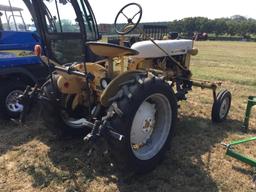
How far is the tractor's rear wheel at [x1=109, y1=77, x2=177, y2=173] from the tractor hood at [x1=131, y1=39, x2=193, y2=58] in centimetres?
141

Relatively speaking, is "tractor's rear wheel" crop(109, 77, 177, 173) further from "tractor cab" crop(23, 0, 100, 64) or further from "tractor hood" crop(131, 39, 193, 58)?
"tractor cab" crop(23, 0, 100, 64)

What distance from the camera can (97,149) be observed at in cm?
404

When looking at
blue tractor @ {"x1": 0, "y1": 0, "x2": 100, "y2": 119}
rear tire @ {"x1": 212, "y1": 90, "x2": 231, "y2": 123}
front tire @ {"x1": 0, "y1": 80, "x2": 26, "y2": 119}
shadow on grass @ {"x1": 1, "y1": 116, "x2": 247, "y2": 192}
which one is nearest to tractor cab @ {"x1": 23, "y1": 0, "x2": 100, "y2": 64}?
blue tractor @ {"x1": 0, "y1": 0, "x2": 100, "y2": 119}

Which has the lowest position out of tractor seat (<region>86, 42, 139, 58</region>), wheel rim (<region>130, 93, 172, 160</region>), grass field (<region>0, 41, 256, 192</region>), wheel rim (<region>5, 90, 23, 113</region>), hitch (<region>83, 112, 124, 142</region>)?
grass field (<region>0, 41, 256, 192</region>)

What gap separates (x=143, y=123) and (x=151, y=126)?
0.19 m

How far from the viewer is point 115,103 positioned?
2984mm

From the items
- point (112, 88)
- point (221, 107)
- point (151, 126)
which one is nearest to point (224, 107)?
point (221, 107)

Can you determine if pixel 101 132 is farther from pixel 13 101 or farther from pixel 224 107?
pixel 224 107

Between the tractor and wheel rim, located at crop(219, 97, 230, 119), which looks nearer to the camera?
the tractor

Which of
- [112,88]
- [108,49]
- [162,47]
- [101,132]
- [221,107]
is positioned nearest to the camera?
[101,132]

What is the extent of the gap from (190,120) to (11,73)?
123 inches

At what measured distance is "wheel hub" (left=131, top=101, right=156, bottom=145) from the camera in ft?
11.0

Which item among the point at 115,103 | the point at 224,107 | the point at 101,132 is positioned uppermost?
the point at 115,103

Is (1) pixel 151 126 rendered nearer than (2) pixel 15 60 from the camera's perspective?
Yes
